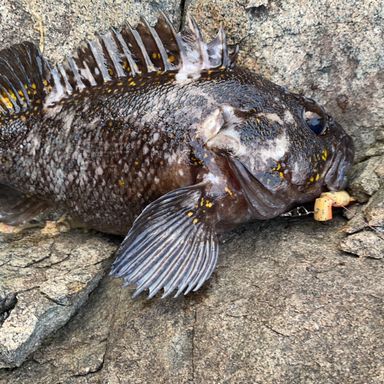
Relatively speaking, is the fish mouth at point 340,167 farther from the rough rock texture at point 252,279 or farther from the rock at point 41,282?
the rock at point 41,282

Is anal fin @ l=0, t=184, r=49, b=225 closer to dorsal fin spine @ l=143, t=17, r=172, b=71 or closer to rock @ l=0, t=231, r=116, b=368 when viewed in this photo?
rock @ l=0, t=231, r=116, b=368

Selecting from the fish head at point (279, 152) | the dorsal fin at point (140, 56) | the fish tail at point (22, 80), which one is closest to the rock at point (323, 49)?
the dorsal fin at point (140, 56)

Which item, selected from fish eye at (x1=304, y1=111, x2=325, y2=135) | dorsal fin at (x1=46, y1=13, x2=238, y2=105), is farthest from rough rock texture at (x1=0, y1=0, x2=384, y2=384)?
dorsal fin at (x1=46, y1=13, x2=238, y2=105)

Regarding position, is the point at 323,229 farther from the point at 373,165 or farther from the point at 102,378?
the point at 102,378

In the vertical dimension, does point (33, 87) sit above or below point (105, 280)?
above

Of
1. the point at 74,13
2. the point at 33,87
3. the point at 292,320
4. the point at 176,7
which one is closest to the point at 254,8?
the point at 176,7

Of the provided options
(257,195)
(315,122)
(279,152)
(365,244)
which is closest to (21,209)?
(257,195)
